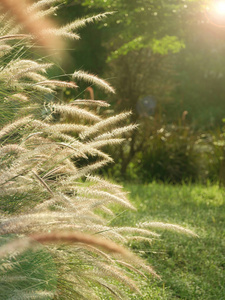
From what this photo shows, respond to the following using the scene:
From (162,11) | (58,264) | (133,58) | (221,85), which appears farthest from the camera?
(221,85)

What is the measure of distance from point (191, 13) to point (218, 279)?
4.73 metres

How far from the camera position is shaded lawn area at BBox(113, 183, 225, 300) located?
285 centimetres

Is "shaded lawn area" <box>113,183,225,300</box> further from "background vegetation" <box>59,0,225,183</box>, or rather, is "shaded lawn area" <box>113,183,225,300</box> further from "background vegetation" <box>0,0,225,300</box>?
"background vegetation" <box>59,0,225,183</box>

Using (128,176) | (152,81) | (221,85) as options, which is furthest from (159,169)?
(221,85)

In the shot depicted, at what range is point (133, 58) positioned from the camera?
1078 centimetres

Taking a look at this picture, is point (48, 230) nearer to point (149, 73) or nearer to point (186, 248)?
point (186, 248)

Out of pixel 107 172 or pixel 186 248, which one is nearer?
pixel 186 248

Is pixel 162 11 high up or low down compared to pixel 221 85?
up

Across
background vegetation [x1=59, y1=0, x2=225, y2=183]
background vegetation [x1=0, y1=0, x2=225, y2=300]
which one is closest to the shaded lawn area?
background vegetation [x1=0, y1=0, x2=225, y2=300]

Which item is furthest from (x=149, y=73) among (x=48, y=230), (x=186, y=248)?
(x=48, y=230)

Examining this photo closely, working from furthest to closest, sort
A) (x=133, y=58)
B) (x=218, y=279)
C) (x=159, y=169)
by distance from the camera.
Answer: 1. (x=133, y=58)
2. (x=159, y=169)
3. (x=218, y=279)

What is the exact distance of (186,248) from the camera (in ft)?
11.4

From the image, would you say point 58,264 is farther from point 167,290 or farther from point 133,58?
point 133,58

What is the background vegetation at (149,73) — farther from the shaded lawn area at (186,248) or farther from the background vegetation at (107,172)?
the shaded lawn area at (186,248)
